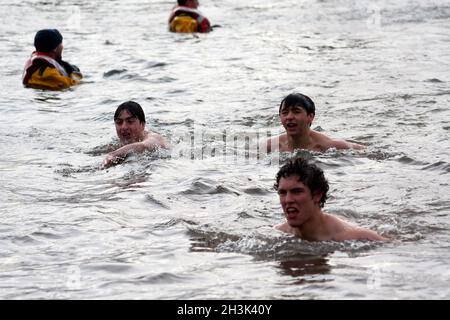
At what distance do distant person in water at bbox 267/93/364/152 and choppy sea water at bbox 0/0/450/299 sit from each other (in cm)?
21

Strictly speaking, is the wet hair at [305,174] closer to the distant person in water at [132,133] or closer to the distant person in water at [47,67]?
the distant person in water at [132,133]

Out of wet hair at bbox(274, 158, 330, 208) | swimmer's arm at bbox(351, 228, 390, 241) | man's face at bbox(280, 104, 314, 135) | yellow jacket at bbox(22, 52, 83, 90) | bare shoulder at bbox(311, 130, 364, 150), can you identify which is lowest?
swimmer's arm at bbox(351, 228, 390, 241)

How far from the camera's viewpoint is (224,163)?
448 inches

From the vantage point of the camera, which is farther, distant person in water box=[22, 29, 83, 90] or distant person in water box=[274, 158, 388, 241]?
distant person in water box=[22, 29, 83, 90]

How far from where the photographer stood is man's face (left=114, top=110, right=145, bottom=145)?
11.5 m

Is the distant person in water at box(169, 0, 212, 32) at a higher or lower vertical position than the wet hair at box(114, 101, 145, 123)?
higher

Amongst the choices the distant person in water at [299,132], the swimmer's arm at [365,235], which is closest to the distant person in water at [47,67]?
the distant person in water at [299,132]

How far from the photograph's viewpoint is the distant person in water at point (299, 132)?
11031 mm

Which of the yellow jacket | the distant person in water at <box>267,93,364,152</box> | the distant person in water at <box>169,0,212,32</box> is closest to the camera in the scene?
the distant person in water at <box>267,93,364,152</box>


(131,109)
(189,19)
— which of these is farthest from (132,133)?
(189,19)

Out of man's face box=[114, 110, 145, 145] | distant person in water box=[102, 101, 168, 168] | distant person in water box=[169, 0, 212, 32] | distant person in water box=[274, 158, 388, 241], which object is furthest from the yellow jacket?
distant person in water box=[274, 158, 388, 241]

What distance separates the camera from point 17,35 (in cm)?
2173

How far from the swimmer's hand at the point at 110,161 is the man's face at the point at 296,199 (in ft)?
13.0

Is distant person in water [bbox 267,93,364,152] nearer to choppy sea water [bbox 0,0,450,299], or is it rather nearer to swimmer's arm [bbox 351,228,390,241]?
choppy sea water [bbox 0,0,450,299]
